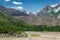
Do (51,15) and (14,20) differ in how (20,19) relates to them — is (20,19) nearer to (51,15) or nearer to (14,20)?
(14,20)

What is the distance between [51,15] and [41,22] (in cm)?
243

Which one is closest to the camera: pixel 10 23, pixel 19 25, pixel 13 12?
pixel 10 23

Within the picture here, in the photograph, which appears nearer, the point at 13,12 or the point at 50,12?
the point at 13,12

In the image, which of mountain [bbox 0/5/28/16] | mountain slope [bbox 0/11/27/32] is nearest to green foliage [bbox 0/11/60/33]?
mountain slope [bbox 0/11/27/32]

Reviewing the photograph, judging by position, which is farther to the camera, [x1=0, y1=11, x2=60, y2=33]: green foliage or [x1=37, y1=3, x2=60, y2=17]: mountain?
[x1=37, y1=3, x2=60, y2=17]: mountain

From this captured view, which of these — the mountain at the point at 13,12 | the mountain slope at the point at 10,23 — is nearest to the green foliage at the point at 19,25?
the mountain slope at the point at 10,23

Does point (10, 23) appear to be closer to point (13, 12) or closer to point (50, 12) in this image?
point (13, 12)

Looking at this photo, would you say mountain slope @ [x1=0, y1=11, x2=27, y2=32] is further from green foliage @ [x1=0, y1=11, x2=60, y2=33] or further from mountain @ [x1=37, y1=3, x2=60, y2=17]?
mountain @ [x1=37, y1=3, x2=60, y2=17]

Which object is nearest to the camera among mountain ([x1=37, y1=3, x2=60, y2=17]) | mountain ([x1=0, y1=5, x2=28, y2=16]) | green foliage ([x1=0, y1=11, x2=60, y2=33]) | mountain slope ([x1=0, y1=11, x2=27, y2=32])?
mountain slope ([x1=0, y1=11, x2=27, y2=32])

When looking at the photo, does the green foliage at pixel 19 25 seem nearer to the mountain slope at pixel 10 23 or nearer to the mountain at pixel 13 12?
the mountain slope at pixel 10 23

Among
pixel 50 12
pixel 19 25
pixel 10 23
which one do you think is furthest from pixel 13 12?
pixel 50 12

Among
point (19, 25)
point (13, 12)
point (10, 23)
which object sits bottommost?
point (19, 25)

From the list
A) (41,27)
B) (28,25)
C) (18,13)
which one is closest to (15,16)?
(18,13)

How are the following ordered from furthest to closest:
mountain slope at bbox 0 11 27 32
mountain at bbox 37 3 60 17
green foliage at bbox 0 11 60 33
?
mountain at bbox 37 3 60 17 < green foliage at bbox 0 11 60 33 < mountain slope at bbox 0 11 27 32
